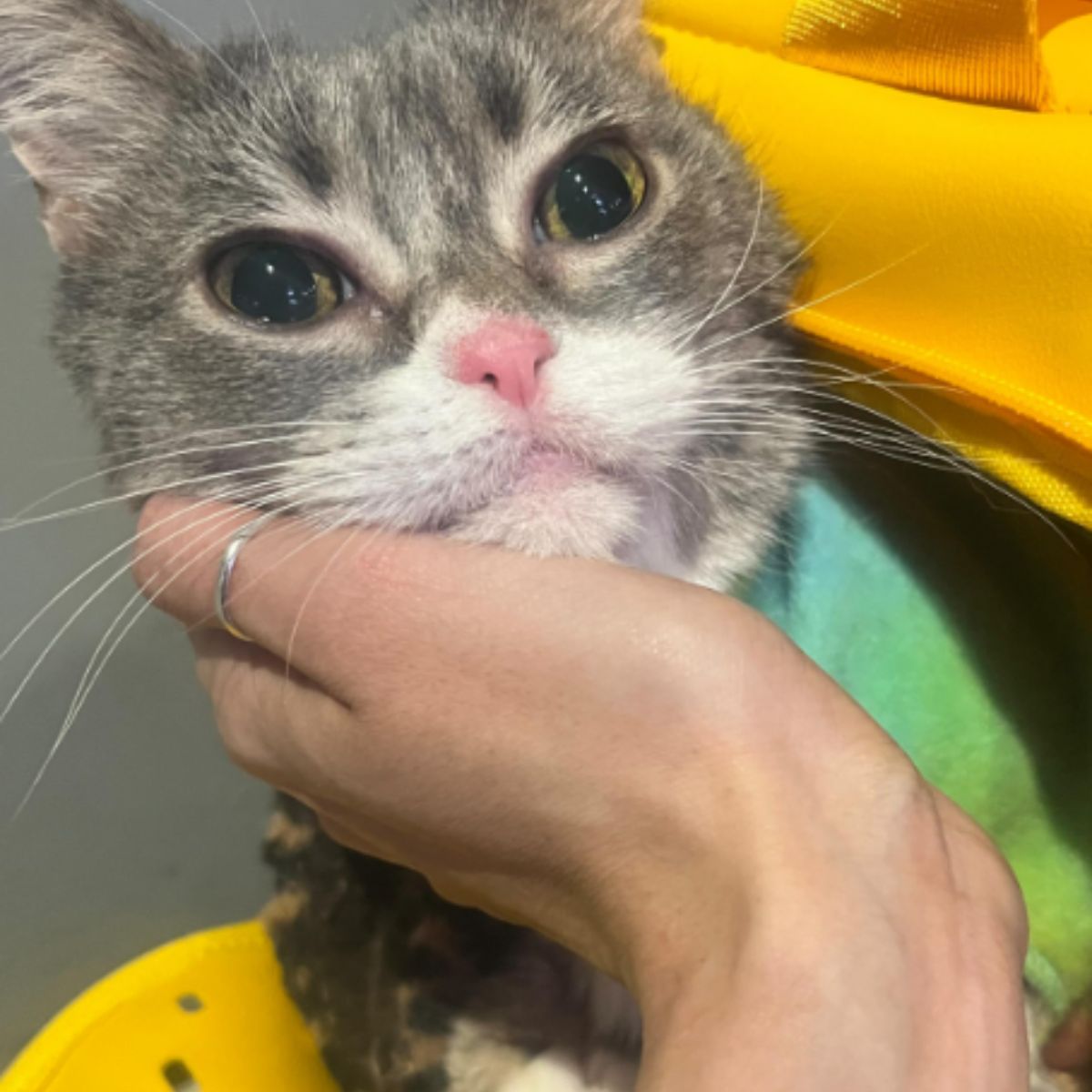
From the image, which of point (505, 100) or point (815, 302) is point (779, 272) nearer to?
point (815, 302)

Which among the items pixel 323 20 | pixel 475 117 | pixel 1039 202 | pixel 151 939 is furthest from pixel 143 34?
pixel 151 939

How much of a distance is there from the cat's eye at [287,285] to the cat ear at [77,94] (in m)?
0.23

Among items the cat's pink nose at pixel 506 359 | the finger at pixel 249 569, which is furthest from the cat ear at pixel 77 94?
the cat's pink nose at pixel 506 359

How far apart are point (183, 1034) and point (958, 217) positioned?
1.43 m

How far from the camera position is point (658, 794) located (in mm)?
745

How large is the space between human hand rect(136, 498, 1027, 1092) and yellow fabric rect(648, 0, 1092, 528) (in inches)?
9.4

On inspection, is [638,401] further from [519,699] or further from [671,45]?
[671,45]

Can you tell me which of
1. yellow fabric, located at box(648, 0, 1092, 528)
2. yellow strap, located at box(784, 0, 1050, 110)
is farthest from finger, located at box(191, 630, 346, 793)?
yellow strap, located at box(784, 0, 1050, 110)

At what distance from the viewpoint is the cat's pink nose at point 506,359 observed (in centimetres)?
73

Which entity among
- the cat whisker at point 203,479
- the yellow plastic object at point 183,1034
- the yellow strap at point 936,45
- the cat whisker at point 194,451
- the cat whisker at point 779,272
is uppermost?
the yellow strap at point 936,45

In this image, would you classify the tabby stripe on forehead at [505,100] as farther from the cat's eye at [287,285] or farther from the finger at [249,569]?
the finger at [249,569]

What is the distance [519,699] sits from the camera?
80 centimetres

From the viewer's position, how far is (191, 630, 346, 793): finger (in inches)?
35.0

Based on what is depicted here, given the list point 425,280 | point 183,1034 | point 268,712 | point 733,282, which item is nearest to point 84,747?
point 183,1034
